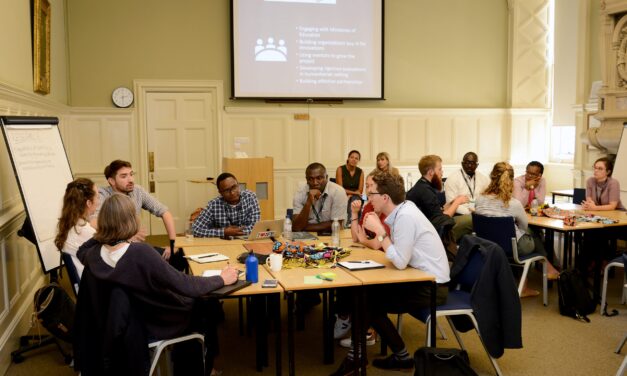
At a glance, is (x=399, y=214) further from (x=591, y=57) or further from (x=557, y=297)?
(x=591, y=57)

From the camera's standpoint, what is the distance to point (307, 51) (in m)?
9.82

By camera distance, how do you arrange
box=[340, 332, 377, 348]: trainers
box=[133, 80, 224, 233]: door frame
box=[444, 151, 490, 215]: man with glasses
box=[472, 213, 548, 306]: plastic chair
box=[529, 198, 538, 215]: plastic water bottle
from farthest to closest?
1. box=[133, 80, 224, 233]: door frame
2. box=[444, 151, 490, 215]: man with glasses
3. box=[529, 198, 538, 215]: plastic water bottle
4. box=[472, 213, 548, 306]: plastic chair
5. box=[340, 332, 377, 348]: trainers

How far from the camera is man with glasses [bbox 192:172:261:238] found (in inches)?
202

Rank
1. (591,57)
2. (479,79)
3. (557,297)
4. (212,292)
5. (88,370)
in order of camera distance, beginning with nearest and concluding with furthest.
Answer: (88,370) → (212,292) → (557,297) → (591,57) → (479,79)

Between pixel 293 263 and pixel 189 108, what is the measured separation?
595cm

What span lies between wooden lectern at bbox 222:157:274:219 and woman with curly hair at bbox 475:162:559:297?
11.2ft

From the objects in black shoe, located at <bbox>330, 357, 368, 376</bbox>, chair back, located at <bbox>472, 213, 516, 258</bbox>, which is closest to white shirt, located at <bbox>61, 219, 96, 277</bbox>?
black shoe, located at <bbox>330, 357, 368, 376</bbox>

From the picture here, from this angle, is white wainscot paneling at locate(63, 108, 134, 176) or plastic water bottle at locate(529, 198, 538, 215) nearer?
plastic water bottle at locate(529, 198, 538, 215)

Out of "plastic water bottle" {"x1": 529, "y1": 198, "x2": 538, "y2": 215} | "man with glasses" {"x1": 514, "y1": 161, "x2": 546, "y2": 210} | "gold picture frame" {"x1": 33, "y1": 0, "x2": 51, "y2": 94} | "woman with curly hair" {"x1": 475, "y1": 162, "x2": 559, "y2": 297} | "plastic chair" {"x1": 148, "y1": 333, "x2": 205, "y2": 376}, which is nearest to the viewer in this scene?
"plastic chair" {"x1": 148, "y1": 333, "x2": 205, "y2": 376}

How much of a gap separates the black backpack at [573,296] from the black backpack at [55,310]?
161 inches

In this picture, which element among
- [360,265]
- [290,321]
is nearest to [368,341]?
[360,265]

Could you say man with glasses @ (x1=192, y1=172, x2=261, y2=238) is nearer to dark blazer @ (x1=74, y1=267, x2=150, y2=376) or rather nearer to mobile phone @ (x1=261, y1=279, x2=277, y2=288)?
mobile phone @ (x1=261, y1=279, x2=277, y2=288)

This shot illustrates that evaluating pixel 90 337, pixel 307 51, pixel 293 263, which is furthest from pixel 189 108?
pixel 90 337

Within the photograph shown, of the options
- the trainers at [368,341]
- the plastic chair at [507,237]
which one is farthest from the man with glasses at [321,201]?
the plastic chair at [507,237]
